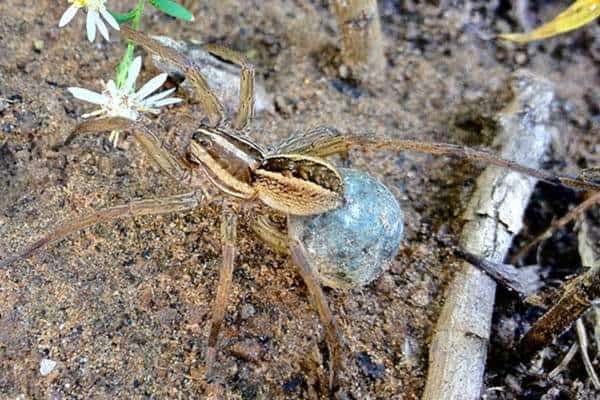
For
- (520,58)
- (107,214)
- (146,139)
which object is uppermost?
(520,58)

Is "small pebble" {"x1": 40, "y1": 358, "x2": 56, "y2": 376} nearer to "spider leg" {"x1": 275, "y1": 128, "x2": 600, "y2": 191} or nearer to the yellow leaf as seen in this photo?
"spider leg" {"x1": 275, "y1": 128, "x2": 600, "y2": 191}

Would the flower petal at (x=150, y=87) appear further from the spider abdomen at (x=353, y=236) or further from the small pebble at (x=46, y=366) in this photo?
the small pebble at (x=46, y=366)

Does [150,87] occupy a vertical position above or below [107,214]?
above

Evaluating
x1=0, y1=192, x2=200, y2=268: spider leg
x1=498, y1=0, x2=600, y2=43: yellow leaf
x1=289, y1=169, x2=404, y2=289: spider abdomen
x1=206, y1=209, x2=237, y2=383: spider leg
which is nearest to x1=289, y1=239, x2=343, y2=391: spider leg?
x1=289, y1=169, x2=404, y2=289: spider abdomen

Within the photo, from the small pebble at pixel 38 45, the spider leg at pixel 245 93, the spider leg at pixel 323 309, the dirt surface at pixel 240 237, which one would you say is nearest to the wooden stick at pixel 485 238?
the dirt surface at pixel 240 237

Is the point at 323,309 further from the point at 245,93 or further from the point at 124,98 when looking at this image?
the point at 124,98

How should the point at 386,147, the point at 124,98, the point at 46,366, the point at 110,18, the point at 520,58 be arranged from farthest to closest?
the point at 520,58 < the point at 386,147 < the point at 124,98 < the point at 110,18 < the point at 46,366

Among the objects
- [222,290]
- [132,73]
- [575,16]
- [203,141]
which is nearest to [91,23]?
[132,73]
